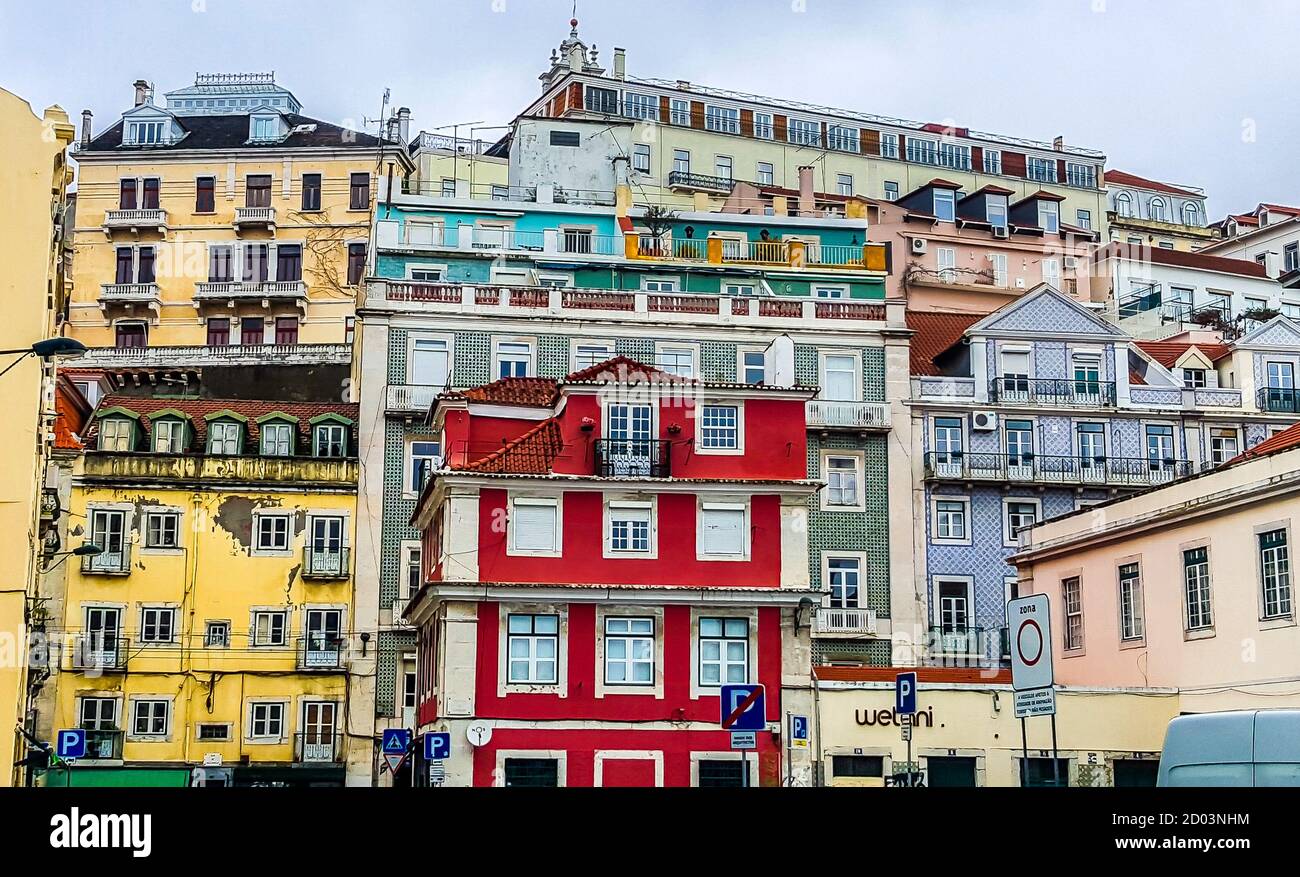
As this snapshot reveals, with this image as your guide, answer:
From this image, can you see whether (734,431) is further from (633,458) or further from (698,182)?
(698,182)

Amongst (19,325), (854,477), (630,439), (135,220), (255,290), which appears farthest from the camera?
(135,220)

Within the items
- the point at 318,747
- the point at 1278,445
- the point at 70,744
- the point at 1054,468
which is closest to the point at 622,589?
the point at 70,744

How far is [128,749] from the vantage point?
5891 cm

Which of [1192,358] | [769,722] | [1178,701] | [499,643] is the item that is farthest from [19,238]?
[1192,358]

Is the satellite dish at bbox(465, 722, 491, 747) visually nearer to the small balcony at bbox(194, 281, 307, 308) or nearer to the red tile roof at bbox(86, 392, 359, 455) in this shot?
the red tile roof at bbox(86, 392, 359, 455)

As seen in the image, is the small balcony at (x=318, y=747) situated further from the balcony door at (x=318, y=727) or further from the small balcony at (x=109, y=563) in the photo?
the small balcony at (x=109, y=563)

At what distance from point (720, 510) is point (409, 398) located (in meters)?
17.3

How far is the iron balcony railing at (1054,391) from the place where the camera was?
6569 centimetres

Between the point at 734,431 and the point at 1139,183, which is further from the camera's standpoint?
the point at 1139,183

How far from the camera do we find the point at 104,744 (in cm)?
5856

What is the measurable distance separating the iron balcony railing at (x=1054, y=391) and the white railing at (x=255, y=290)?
37894mm

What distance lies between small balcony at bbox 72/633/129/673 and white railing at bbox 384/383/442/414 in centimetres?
1159

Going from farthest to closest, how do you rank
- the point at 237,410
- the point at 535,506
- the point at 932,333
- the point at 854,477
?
the point at 932,333, the point at 237,410, the point at 854,477, the point at 535,506
